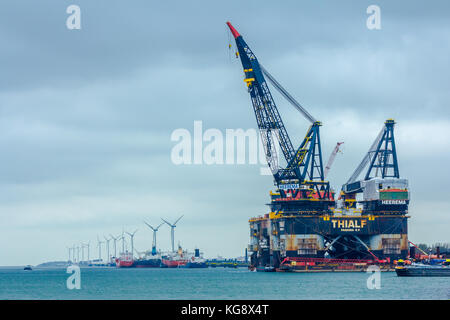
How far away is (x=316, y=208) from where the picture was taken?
176 metres

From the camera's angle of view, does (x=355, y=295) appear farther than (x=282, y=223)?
No

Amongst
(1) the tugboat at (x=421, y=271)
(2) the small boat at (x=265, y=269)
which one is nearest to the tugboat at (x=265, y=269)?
(2) the small boat at (x=265, y=269)

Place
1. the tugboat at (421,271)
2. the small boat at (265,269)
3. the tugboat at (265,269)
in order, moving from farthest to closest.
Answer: the small boat at (265,269) → the tugboat at (265,269) → the tugboat at (421,271)

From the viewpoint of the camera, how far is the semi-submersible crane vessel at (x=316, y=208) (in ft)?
575

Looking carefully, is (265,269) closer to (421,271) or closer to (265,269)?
(265,269)

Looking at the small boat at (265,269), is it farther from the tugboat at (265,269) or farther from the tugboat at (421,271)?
the tugboat at (421,271)

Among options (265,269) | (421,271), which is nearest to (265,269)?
(265,269)

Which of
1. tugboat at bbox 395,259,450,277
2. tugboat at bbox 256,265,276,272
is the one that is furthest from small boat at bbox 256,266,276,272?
tugboat at bbox 395,259,450,277

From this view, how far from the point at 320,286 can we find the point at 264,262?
68.9 metres
